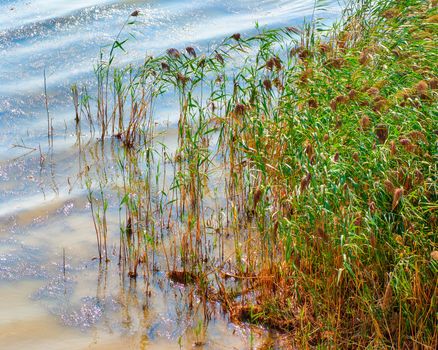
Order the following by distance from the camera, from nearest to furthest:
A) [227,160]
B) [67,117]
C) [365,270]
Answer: [365,270] < [227,160] < [67,117]

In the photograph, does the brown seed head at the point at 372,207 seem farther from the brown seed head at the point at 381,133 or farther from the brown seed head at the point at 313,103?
the brown seed head at the point at 313,103

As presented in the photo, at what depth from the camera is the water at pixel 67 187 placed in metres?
4.80

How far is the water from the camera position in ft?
15.7

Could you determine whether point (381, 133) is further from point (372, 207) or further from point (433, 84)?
point (433, 84)

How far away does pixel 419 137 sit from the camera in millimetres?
4441

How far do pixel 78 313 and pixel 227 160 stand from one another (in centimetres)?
226

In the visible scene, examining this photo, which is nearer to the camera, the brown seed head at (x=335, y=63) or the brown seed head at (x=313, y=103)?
the brown seed head at (x=313, y=103)

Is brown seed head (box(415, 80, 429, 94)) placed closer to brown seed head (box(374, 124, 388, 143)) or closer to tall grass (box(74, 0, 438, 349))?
tall grass (box(74, 0, 438, 349))

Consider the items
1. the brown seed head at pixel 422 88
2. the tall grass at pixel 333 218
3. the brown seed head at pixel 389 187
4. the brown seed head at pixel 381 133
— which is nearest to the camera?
the brown seed head at pixel 389 187

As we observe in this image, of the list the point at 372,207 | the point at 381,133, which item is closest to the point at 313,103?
the point at 381,133

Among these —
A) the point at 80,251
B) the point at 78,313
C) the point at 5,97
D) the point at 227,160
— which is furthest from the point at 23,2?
the point at 78,313

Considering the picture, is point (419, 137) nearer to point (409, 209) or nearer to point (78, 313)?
point (409, 209)

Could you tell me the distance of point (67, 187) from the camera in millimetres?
6656

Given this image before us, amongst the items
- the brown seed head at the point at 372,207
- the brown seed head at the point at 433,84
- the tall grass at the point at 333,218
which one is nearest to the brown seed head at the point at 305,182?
the tall grass at the point at 333,218
